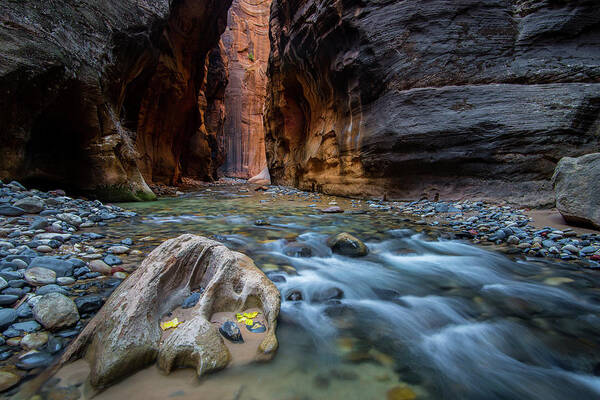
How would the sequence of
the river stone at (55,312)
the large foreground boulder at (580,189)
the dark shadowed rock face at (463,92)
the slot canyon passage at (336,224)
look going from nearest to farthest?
the slot canyon passage at (336,224) < the river stone at (55,312) < the large foreground boulder at (580,189) < the dark shadowed rock face at (463,92)

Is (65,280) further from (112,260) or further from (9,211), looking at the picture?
(9,211)

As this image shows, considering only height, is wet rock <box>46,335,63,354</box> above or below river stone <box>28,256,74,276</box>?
below

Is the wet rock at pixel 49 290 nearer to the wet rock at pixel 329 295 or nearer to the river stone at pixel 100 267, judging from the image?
the river stone at pixel 100 267

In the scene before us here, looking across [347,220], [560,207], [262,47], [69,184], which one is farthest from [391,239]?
[262,47]

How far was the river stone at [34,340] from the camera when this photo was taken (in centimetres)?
118

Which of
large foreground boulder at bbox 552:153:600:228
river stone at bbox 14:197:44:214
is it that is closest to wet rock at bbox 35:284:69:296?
river stone at bbox 14:197:44:214

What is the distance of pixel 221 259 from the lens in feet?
6.07

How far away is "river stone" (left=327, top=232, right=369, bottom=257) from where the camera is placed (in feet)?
9.59

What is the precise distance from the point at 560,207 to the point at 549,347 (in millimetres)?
2840

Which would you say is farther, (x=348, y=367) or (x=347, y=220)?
(x=347, y=220)

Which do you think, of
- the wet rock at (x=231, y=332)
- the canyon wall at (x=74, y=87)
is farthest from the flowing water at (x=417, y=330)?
the canyon wall at (x=74, y=87)

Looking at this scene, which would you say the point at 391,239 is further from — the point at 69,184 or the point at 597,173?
the point at 69,184

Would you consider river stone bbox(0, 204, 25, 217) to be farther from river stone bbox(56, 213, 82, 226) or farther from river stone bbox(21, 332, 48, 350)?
river stone bbox(21, 332, 48, 350)

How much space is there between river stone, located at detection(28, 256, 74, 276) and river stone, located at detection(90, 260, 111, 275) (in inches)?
5.3
